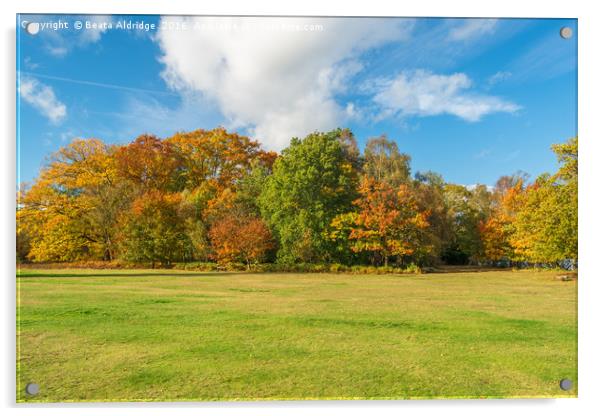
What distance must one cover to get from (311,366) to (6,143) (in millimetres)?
3661

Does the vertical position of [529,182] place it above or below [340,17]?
below

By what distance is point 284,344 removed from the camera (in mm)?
3361

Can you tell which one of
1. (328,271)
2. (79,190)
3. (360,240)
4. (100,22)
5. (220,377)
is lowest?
(220,377)

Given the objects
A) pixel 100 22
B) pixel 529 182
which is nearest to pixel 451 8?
pixel 529 182

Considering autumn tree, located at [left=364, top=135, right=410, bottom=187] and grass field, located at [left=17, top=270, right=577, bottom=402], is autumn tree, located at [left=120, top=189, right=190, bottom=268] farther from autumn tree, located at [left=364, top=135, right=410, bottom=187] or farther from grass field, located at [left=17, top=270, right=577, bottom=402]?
autumn tree, located at [left=364, top=135, right=410, bottom=187]

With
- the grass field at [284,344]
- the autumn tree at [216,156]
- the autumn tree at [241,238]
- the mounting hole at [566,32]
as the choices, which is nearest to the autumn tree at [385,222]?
the grass field at [284,344]

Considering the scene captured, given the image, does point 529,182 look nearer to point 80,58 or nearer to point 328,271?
point 328,271

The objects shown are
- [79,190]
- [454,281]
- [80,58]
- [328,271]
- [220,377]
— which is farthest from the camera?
[454,281]

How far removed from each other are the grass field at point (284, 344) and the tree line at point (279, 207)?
0.73 m

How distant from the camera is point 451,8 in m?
3.33

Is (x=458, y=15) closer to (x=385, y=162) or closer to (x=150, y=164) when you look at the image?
(x=385, y=162)

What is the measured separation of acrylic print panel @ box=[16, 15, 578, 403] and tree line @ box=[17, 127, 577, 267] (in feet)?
0.13

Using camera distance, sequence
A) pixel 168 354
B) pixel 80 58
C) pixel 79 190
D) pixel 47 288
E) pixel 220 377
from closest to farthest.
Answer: pixel 220 377 → pixel 168 354 → pixel 80 58 → pixel 47 288 → pixel 79 190

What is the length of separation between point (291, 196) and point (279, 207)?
1.10ft
